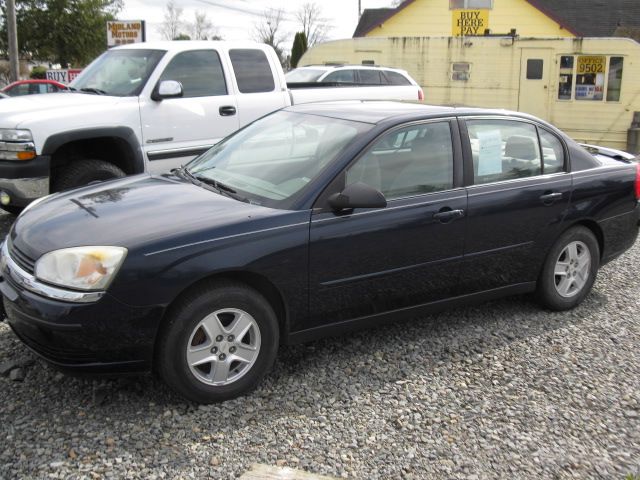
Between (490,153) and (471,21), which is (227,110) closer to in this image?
(490,153)

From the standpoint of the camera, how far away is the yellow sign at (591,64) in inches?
612

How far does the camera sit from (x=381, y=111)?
14.4ft

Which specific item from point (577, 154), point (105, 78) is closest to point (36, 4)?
point (105, 78)

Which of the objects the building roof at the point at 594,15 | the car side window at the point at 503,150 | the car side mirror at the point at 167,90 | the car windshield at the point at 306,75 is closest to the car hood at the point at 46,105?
the car side mirror at the point at 167,90

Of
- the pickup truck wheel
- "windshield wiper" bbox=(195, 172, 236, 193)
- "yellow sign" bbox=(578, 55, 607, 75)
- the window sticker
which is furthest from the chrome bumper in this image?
"yellow sign" bbox=(578, 55, 607, 75)

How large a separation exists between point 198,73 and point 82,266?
4.72 meters

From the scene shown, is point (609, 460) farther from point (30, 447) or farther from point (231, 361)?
point (30, 447)

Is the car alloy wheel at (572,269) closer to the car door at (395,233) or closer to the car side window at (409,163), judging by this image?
the car door at (395,233)

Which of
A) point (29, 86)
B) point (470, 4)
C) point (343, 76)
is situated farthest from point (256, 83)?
point (470, 4)

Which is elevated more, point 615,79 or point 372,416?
point 615,79

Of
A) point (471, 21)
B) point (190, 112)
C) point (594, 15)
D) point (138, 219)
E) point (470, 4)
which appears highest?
point (594, 15)

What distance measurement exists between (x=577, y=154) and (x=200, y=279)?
10.2 feet

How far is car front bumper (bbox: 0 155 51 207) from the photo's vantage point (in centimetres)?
605

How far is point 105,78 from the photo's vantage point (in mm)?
7434
